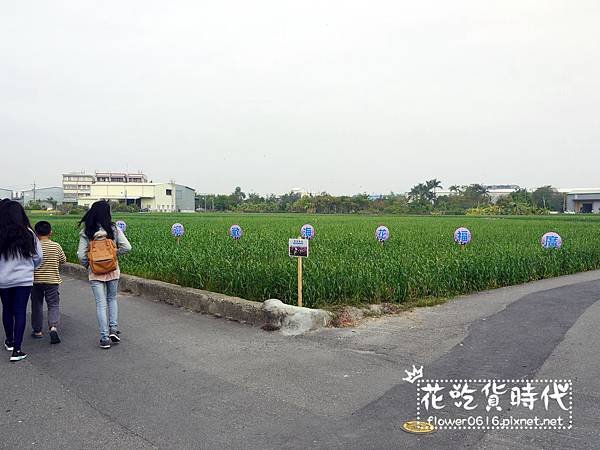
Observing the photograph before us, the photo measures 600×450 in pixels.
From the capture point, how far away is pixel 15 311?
5.54 m

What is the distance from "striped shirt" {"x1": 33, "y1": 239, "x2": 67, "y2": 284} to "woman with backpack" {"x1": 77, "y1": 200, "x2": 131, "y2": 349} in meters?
0.74

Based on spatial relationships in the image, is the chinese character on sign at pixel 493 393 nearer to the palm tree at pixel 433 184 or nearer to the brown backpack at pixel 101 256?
the brown backpack at pixel 101 256

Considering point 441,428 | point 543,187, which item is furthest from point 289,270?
point 543,187

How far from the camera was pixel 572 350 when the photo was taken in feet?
17.7

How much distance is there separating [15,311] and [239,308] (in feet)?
9.10

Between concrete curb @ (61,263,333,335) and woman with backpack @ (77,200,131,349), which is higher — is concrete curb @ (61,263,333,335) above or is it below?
below

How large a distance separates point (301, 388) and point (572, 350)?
121 inches

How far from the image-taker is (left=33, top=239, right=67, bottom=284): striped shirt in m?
6.36

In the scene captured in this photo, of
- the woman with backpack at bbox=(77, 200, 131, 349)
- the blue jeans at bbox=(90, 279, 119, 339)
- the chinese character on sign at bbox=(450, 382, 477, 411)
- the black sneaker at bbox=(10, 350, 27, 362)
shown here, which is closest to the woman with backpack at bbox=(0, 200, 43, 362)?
the black sneaker at bbox=(10, 350, 27, 362)

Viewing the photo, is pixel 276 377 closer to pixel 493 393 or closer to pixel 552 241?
pixel 493 393

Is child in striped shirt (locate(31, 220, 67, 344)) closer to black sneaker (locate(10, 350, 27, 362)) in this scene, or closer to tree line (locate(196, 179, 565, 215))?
black sneaker (locate(10, 350, 27, 362))

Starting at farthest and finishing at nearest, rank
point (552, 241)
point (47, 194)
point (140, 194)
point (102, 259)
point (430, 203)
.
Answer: point (47, 194)
point (140, 194)
point (430, 203)
point (552, 241)
point (102, 259)

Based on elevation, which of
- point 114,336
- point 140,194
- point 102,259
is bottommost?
point 114,336

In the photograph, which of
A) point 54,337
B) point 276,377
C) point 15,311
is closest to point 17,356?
point 15,311
